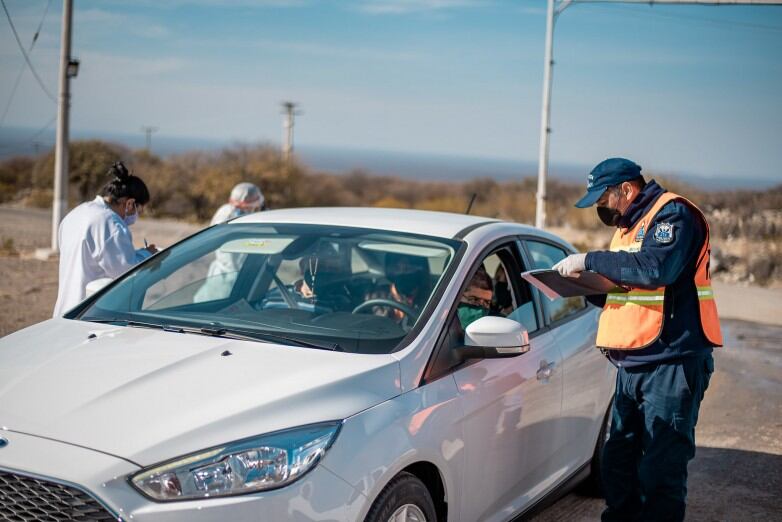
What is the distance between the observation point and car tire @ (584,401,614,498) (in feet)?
17.5

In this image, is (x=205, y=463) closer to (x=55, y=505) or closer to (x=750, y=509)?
(x=55, y=505)

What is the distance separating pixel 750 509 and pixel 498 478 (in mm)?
2277

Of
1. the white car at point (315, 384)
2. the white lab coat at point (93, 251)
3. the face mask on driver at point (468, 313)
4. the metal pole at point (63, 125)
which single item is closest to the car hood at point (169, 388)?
the white car at point (315, 384)

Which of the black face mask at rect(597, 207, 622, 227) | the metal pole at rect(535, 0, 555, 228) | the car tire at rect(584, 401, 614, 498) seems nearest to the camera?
the black face mask at rect(597, 207, 622, 227)

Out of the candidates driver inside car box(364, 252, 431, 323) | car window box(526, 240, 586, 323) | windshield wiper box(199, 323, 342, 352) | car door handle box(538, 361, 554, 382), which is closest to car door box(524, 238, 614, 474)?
car window box(526, 240, 586, 323)

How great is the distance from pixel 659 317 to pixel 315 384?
1752mm

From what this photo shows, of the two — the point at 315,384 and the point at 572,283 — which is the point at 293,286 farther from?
the point at 315,384

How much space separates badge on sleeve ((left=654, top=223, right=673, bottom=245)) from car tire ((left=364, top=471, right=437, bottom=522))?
5.12 ft

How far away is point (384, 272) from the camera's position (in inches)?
200

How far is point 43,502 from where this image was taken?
2756mm

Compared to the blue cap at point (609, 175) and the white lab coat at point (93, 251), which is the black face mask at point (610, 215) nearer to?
the blue cap at point (609, 175)

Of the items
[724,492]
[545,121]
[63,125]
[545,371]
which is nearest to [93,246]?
[545,371]

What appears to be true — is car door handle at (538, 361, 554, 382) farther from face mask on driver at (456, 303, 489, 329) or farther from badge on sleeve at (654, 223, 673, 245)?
badge on sleeve at (654, 223, 673, 245)

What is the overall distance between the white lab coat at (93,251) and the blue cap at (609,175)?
2892mm
